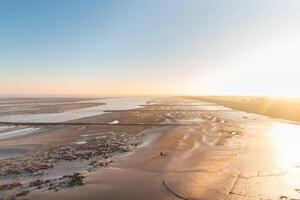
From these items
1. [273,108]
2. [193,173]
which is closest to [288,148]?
[193,173]

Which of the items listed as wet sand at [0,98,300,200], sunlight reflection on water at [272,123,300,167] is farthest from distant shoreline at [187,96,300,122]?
wet sand at [0,98,300,200]

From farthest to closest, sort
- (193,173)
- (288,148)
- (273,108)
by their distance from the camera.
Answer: (273,108), (288,148), (193,173)

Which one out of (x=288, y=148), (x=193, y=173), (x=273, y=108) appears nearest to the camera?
(x=193, y=173)

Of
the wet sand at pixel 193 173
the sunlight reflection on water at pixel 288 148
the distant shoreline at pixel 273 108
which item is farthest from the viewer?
the distant shoreline at pixel 273 108

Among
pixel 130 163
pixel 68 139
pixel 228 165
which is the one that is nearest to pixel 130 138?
pixel 68 139

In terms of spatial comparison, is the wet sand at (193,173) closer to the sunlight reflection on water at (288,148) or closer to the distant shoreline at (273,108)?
the sunlight reflection on water at (288,148)

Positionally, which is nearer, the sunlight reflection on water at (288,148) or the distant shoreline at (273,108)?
the sunlight reflection on water at (288,148)

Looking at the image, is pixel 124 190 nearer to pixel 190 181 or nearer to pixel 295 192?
pixel 190 181

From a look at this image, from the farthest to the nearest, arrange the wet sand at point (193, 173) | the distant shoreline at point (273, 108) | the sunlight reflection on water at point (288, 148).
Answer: the distant shoreline at point (273, 108) < the sunlight reflection on water at point (288, 148) < the wet sand at point (193, 173)

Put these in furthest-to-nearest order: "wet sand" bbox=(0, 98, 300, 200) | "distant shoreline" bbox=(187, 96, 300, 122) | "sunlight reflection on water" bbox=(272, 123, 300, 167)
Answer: "distant shoreline" bbox=(187, 96, 300, 122), "sunlight reflection on water" bbox=(272, 123, 300, 167), "wet sand" bbox=(0, 98, 300, 200)

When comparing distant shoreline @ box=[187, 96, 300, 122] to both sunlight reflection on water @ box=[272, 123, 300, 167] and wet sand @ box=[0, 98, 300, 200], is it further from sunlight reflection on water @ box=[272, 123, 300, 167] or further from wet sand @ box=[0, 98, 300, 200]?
wet sand @ box=[0, 98, 300, 200]

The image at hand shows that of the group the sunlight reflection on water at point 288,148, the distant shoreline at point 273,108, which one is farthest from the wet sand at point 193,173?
the distant shoreline at point 273,108

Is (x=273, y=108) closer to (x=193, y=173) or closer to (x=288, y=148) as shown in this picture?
(x=288, y=148)
